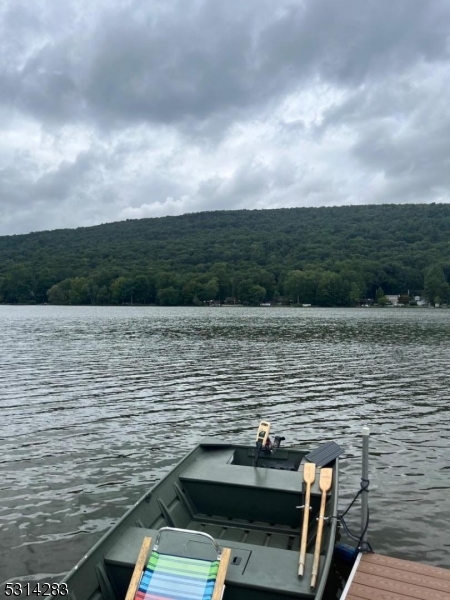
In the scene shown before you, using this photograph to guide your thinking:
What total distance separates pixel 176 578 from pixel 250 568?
1143mm

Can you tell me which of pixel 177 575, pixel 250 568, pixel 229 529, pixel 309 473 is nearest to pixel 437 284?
pixel 229 529

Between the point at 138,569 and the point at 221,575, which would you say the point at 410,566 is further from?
the point at 138,569

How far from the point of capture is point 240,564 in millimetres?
7621

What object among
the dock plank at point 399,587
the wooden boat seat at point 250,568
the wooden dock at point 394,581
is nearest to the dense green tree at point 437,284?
the wooden dock at point 394,581

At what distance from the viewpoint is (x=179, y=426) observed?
1956cm

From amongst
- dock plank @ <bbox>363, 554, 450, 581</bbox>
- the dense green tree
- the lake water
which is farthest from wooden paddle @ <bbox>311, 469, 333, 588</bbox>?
the dense green tree

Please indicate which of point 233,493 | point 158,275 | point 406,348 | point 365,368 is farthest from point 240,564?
point 158,275

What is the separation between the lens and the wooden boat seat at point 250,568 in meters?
7.16

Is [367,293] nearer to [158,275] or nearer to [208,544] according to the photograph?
[158,275]

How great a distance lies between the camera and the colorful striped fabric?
273 inches

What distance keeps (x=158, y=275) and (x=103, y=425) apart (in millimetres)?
174302

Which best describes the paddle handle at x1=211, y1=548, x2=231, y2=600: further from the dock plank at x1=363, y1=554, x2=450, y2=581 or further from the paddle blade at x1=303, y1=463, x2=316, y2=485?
the dock plank at x1=363, y1=554, x2=450, y2=581

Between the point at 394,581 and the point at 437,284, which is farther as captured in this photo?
the point at 437,284

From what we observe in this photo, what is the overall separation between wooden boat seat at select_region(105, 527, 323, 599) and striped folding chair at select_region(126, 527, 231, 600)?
0.29 meters
